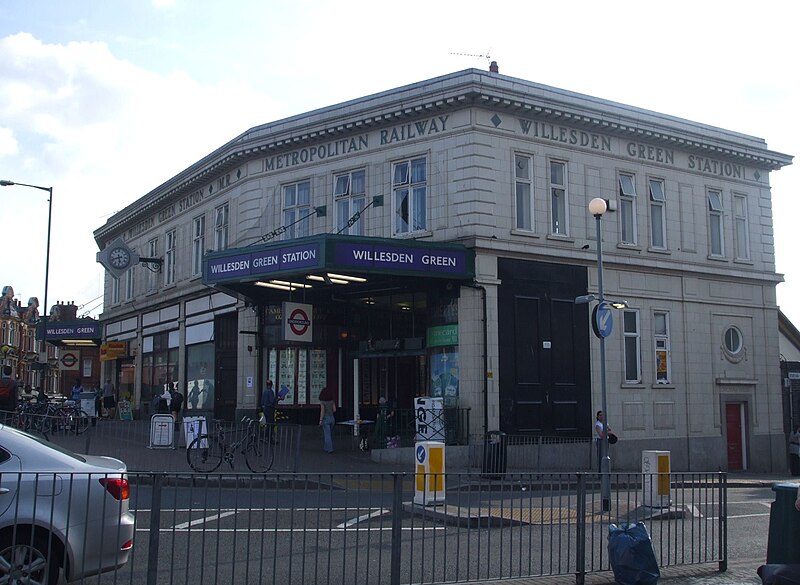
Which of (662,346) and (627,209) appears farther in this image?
(662,346)

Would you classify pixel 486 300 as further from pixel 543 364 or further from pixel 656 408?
pixel 656 408

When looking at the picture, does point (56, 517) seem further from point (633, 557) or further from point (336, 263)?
point (336, 263)

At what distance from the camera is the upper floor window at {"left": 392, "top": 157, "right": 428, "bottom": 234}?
82.3 feet

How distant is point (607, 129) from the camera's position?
2684 cm

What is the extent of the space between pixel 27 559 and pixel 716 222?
26.1 meters

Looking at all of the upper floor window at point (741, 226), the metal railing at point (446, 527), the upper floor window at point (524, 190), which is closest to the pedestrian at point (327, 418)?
the upper floor window at point (524, 190)

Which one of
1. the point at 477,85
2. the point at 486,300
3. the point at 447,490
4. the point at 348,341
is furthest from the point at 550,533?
the point at 348,341

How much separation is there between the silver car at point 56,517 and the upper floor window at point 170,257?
27.4 metres

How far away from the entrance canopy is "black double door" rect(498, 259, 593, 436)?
6.17 feet

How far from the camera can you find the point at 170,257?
35594 millimetres

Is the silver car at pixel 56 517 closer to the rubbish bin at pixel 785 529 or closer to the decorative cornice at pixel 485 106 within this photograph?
the rubbish bin at pixel 785 529

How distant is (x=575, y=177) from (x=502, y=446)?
32.0ft

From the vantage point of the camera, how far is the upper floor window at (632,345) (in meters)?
26.8

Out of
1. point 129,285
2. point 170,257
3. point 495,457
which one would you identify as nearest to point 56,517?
point 495,457
